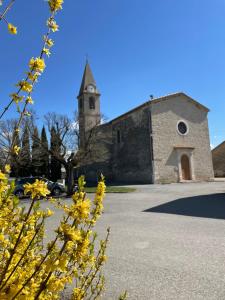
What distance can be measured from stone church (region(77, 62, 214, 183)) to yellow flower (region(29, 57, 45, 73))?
982 inches

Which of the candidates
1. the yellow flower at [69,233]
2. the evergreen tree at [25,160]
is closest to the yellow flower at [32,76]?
the yellow flower at [69,233]

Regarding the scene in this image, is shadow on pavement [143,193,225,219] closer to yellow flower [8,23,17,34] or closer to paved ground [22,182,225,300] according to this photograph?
paved ground [22,182,225,300]

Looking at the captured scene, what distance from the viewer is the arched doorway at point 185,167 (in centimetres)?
3173

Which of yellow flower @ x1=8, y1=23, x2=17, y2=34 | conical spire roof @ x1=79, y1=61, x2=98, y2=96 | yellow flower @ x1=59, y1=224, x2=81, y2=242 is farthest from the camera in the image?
conical spire roof @ x1=79, y1=61, x2=98, y2=96

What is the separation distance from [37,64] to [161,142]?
2943 cm

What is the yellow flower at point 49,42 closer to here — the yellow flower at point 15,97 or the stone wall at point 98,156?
the yellow flower at point 15,97

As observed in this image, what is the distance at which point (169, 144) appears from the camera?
31.3 metres

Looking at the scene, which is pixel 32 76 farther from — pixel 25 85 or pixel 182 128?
pixel 182 128

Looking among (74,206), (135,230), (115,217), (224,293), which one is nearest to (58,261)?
(74,206)

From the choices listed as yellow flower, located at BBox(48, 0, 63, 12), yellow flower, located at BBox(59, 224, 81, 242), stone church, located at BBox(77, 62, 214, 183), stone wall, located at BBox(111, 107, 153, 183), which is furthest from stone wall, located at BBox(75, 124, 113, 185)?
yellow flower, located at BBox(59, 224, 81, 242)

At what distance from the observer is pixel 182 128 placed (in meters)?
33.1

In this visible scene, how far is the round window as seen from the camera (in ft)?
108

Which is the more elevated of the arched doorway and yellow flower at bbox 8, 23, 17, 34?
the arched doorway

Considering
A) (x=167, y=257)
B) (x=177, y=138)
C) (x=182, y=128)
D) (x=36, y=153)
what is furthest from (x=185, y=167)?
(x=167, y=257)
